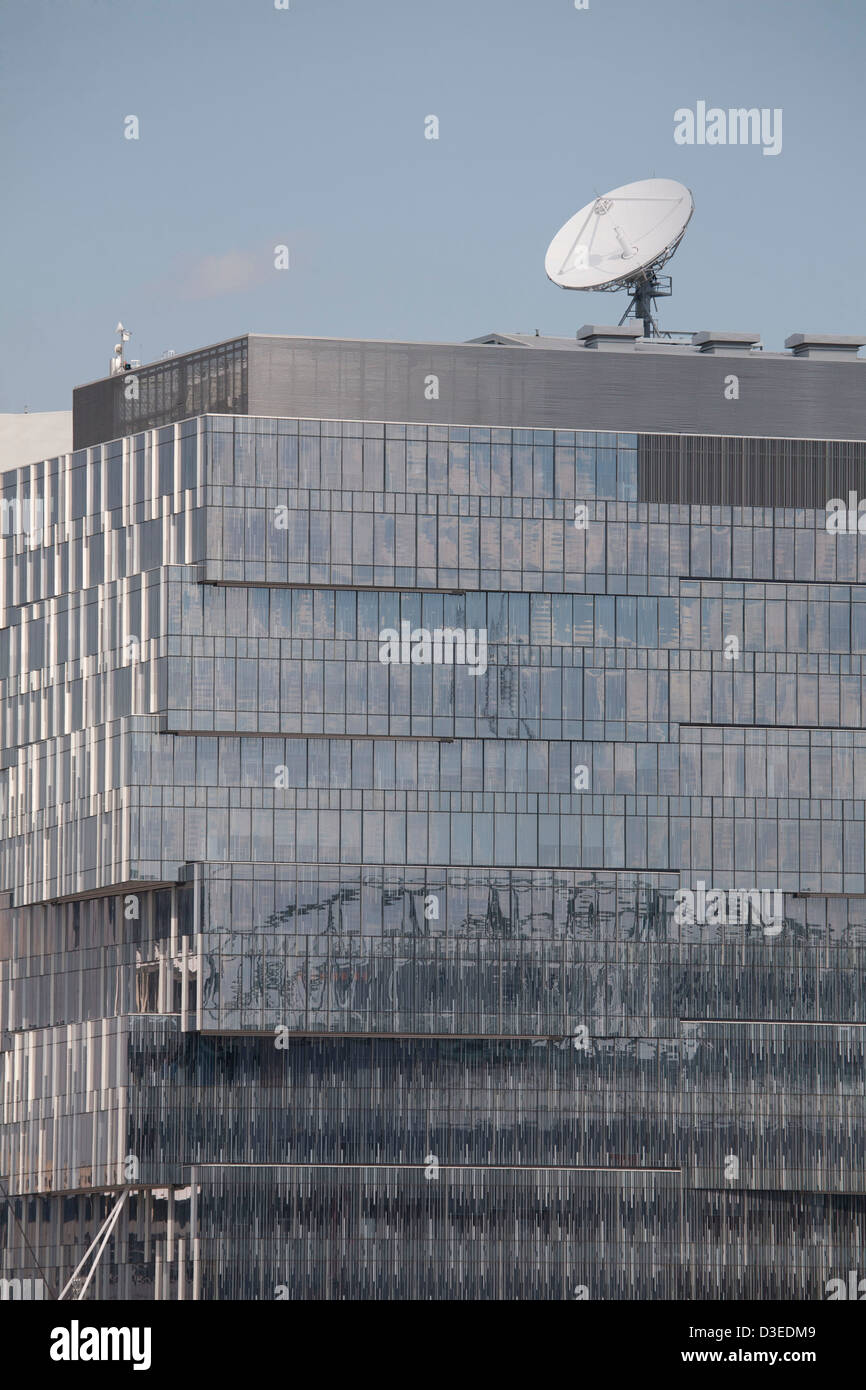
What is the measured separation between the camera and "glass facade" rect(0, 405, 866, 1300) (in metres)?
142

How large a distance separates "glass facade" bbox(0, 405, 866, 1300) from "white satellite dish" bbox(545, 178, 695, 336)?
12.5 m

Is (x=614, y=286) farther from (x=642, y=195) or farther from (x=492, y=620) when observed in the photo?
(x=492, y=620)

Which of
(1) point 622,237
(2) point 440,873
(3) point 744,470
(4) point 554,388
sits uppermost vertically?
(1) point 622,237

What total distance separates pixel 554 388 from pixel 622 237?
11652mm

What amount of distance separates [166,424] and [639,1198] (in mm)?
48583

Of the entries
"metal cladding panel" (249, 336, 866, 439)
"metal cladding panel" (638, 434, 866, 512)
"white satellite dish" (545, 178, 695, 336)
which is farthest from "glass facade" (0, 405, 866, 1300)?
"white satellite dish" (545, 178, 695, 336)

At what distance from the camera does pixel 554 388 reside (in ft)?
495

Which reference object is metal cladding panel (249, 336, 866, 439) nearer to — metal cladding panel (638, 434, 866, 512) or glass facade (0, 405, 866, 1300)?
metal cladding panel (638, 434, 866, 512)

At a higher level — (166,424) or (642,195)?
(642,195)

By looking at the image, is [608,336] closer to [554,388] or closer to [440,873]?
[554,388]

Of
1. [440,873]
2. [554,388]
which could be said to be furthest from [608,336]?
[440,873]

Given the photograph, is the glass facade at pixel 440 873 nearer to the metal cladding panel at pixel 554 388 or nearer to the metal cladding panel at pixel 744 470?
the metal cladding panel at pixel 744 470
